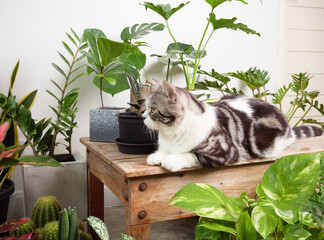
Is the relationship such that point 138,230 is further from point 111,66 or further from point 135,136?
point 111,66

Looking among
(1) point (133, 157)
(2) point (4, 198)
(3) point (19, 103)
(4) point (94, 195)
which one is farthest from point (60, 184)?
(1) point (133, 157)

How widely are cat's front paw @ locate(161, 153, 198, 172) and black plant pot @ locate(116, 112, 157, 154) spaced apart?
0.19 meters

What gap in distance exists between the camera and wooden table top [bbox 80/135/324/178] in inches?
43.7

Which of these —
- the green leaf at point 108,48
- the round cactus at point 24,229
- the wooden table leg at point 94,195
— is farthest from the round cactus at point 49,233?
the green leaf at point 108,48

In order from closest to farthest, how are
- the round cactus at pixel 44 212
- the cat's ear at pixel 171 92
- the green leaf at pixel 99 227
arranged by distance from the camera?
the green leaf at pixel 99 227
the cat's ear at pixel 171 92
the round cactus at pixel 44 212

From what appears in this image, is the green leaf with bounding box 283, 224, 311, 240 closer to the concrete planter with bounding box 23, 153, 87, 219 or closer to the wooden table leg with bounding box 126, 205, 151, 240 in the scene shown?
the wooden table leg with bounding box 126, 205, 151, 240

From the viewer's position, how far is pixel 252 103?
1.46 metres

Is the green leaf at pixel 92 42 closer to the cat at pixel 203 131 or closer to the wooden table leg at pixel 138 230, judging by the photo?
the cat at pixel 203 131

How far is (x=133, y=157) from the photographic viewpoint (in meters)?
1.30

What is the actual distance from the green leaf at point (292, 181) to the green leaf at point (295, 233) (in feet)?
0.22

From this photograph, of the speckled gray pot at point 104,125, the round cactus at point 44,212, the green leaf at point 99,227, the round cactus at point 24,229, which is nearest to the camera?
the green leaf at point 99,227

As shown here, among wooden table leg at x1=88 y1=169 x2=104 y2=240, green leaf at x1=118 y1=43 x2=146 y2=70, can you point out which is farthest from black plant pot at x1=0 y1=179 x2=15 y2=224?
green leaf at x1=118 y1=43 x2=146 y2=70

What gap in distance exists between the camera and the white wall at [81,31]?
1788mm

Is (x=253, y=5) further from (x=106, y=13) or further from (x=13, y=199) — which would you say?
(x=13, y=199)
